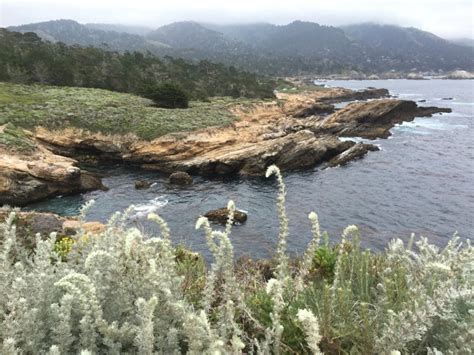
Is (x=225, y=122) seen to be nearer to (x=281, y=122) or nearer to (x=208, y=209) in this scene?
(x=281, y=122)

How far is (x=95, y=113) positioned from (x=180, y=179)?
15913mm

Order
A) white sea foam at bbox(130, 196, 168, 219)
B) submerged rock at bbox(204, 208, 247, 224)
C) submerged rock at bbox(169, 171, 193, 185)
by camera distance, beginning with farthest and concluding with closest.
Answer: submerged rock at bbox(169, 171, 193, 185) < white sea foam at bbox(130, 196, 168, 219) < submerged rock at bbox(204, 208, 247, 224)

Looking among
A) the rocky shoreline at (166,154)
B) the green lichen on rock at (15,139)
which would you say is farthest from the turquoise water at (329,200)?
the green lichen on rock at (15,139)

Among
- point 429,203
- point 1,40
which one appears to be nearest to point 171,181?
point 429,203

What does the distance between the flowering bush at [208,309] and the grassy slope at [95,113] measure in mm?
38801

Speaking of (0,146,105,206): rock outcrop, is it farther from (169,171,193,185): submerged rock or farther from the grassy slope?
the grassy slope

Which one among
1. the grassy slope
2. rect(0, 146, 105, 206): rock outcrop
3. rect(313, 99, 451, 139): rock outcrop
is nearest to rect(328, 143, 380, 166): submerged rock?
rect(313, 99, 451, 139): rock outcrop

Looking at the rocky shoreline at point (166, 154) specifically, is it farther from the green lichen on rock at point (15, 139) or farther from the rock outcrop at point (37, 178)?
the green lichen on rock at point (15, 139)

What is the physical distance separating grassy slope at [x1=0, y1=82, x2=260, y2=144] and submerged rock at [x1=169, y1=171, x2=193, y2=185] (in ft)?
28.5

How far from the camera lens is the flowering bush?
3.33 m

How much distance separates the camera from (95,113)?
45125 millimetres

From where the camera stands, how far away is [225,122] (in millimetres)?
48969

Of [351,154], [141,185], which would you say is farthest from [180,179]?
[351,154]

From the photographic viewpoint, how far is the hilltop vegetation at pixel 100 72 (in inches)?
2333
